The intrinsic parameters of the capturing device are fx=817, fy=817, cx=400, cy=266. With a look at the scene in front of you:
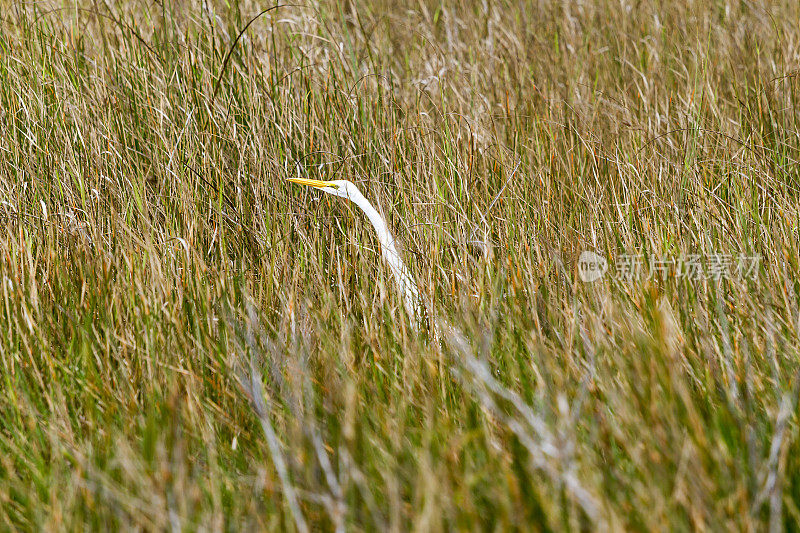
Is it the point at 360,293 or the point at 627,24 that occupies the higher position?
the point at 627,24

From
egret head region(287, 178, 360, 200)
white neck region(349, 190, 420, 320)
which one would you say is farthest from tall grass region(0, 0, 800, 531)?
egret head region(287, 178, 360, 200)

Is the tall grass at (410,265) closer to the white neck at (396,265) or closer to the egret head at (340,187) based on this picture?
the white neck at (396,265)

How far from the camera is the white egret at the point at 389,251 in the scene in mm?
2051

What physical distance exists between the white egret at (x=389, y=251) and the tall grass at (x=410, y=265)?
2.2 inches

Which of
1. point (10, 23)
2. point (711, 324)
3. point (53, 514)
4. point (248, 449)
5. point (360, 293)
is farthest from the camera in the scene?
point (10, 23)

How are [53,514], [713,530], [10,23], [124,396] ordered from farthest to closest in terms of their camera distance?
[10,23]
[124,396]
[53,514]
[713,530]

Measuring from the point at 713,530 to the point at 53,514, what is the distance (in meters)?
1.04

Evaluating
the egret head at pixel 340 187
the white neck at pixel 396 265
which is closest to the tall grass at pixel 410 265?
the white neck at pixel 396 265

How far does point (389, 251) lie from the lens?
2.12 meters

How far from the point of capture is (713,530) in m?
1.20

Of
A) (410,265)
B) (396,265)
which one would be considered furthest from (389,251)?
(410,265)

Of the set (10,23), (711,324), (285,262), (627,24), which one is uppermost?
(10,23)

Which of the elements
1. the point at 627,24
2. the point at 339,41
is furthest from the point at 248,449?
the point at 627,24

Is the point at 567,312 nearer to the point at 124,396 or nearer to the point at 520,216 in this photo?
the point at 520,216
